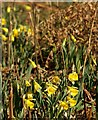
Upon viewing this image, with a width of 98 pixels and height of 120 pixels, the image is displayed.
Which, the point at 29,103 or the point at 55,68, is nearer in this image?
the point at 29,103

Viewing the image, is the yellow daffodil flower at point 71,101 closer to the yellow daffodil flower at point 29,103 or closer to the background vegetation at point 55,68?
the background vegetation at point 55,68

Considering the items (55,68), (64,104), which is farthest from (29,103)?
(55,68)

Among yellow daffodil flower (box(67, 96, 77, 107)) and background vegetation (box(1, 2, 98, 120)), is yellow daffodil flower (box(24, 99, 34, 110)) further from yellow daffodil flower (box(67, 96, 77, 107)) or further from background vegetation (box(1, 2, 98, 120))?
yellow daffodil flower (box(67, 96, 77, 107))

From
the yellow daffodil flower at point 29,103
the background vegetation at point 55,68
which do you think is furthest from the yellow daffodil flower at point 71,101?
the yellow daffodil flower at point 29,103

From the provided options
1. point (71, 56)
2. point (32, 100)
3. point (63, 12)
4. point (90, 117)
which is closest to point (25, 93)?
point (32, 100)

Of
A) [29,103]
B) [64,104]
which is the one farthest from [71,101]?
[29,103]

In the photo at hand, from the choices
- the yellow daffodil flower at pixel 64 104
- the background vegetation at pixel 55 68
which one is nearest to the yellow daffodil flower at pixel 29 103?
the background vegetation at pixel 55 68

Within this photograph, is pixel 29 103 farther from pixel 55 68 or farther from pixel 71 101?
pixel 55 68

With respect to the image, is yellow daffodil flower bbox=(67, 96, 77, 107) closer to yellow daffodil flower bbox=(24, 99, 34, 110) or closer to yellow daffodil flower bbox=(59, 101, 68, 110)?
yellow daffodil flower bbox=(59, 101, 68, 110)

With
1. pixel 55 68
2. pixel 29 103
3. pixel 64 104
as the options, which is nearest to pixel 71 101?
pixel 64 104

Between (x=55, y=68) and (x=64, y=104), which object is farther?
(x=55, y=68)

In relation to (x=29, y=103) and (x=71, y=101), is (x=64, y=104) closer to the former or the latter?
(x=71, y=101)

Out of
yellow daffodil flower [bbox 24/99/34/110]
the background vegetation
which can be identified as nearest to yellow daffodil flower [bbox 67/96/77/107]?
the background vegetation

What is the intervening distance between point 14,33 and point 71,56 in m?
0.53
